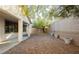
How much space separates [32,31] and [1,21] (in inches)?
27.9

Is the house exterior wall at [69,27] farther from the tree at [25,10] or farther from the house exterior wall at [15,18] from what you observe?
the house exterior wall at [15,18]

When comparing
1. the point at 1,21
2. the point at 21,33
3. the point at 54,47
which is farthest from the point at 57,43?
the point at 1,21

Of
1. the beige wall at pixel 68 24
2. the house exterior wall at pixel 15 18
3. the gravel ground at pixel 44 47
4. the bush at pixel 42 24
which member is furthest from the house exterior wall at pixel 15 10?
the beige wall at pixel 68 24

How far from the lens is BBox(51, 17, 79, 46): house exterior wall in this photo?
9.29 feet

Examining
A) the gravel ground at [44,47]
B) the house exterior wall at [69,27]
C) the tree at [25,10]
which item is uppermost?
the tree at [25,10]

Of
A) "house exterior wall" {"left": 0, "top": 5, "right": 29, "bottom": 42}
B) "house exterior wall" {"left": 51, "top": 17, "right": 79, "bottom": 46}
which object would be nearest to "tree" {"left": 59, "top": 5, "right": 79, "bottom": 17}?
"house exterior wall" {"left": 51, "top": 17, "right": 79, "bottom": 46}

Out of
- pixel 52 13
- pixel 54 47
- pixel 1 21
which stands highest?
pixel 52 13

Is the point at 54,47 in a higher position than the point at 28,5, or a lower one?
lower

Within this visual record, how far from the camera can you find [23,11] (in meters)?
2.85

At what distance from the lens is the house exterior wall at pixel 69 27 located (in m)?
2.83

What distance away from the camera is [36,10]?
286 cm

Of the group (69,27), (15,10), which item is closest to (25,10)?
(15,10)

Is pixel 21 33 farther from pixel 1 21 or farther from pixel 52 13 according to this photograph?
pixel 52 13

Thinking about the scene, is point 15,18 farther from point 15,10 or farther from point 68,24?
point 68,24
